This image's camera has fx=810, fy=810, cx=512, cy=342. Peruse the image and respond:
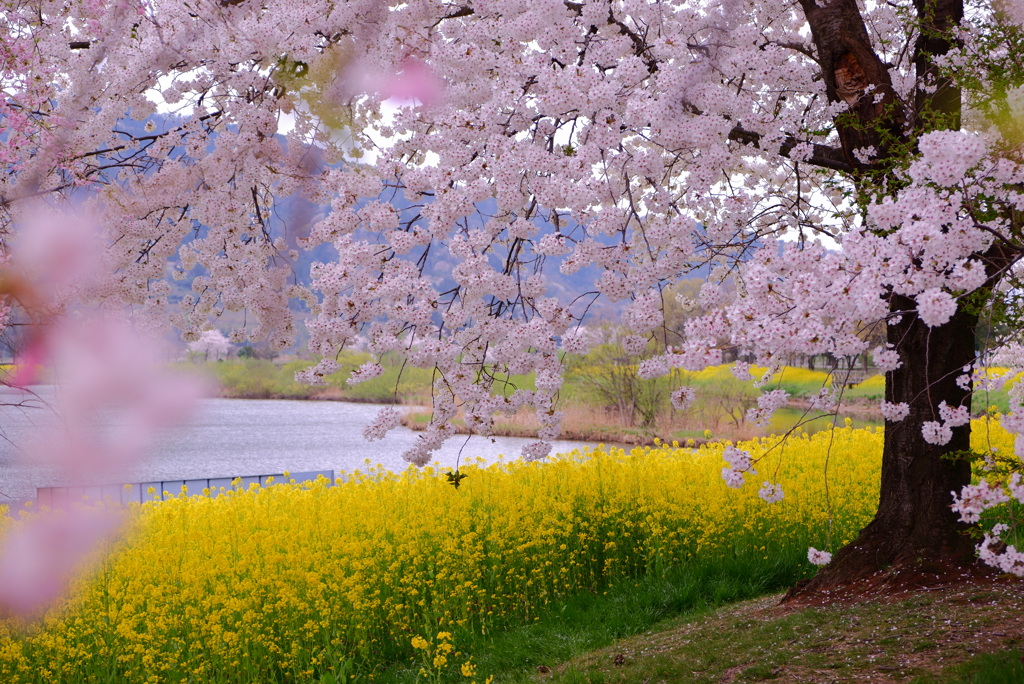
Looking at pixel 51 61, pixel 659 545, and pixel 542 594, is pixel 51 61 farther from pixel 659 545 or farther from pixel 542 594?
pixel 659 545

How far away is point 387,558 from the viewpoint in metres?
6.66

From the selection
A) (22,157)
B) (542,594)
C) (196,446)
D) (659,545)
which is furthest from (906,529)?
(196,446)

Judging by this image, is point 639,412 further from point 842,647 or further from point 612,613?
point 842,647

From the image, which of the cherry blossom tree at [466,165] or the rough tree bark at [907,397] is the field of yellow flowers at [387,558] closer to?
the rough tree bark at [907,397]

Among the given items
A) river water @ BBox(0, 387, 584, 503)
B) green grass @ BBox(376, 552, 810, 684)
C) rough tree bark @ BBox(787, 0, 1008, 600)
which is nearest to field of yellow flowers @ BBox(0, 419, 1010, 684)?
green grass @ BBox(376, 552, 810, 684)

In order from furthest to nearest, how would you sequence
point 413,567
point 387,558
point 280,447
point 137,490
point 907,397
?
1. point 280,447
2. point 137,490
3. point 387,558
4. point 413,567
5. point 907,397

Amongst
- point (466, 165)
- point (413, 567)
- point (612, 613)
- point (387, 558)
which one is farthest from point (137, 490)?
point (466, 165)

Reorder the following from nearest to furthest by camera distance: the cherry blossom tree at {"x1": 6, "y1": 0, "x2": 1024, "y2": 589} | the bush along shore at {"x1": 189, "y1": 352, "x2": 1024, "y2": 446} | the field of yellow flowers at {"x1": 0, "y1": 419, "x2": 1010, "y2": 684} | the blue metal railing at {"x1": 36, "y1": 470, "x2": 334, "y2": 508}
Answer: the cherry blossom tree at {"x1": 6, "y1": 0, "x2": 1024, "y2": 589}
the field of yellow flowers at {"x1": 0, "y1": 419, "x2": 1010, "y2": 684}
the blue metal railing at {"x1": 36, "y1": 470, "x2": 334, "y2": 508}
the bush along shore at {"x1": 189, "y1": 352, "x2": 1024, "y2": 446}

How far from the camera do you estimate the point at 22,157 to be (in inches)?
202

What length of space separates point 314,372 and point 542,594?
138 inches

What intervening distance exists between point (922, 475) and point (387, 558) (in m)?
4.20

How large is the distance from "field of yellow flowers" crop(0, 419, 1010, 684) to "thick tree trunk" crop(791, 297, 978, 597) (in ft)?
1.99

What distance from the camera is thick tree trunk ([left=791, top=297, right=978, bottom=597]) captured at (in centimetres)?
595

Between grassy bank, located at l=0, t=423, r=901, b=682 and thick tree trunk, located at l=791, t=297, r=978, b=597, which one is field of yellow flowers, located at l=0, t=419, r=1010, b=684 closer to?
grassy bank, located at l=0, t=423, r=901, b=682
